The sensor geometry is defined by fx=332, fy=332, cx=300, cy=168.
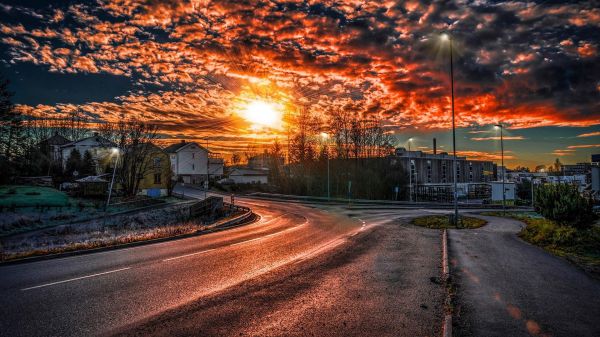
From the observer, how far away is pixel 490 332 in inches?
210

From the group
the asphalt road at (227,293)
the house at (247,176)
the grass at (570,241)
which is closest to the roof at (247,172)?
the house at (247,176)

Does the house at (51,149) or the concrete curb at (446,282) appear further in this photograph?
the house at (51,149)

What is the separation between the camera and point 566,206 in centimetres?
1393

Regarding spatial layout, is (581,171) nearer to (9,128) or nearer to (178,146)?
(178,146)

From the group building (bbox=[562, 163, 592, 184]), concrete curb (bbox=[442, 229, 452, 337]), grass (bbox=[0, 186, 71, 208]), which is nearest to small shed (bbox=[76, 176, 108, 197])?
grass (bbox=[0, 186, 71, 208])

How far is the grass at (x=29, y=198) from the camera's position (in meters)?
29.9

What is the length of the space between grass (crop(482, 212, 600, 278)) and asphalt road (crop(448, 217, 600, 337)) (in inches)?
25.9

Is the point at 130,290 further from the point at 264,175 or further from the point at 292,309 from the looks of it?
the point at 264,175

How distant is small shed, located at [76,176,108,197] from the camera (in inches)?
1522

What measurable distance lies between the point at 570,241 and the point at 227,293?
13536 mm

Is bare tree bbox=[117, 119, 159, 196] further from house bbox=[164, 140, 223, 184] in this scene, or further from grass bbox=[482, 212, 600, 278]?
grass bbox=[482, 212, 600, 278]

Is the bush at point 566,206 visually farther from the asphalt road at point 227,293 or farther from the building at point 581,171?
the building at point 581,171

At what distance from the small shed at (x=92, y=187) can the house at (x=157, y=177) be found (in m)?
11.3

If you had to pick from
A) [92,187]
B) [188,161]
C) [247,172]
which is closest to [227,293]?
[92,187]
